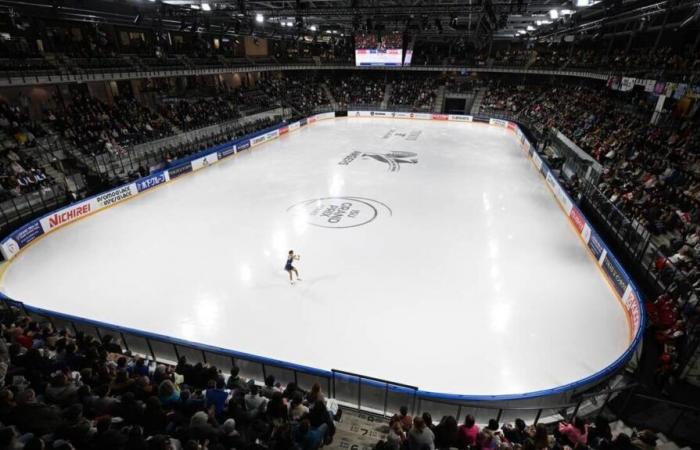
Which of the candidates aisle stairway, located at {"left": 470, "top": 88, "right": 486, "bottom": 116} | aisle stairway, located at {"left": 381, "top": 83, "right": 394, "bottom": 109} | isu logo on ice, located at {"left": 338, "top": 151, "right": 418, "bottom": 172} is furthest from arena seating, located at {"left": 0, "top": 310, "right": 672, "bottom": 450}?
aisle stairway, located at {"left": 381, "top": 83, "right": 394, "bottom": 109}

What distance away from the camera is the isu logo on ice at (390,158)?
76.4 ft

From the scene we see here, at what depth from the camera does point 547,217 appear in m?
15.5

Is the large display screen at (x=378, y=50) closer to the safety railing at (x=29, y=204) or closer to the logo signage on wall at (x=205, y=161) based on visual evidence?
the logo signage on wall at (x=205, y=161)

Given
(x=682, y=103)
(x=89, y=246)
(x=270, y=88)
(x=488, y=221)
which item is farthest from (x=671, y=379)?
(x=270, y=88)

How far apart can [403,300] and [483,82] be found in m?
43.1

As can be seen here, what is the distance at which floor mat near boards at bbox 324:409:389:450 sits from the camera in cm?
Result: 521

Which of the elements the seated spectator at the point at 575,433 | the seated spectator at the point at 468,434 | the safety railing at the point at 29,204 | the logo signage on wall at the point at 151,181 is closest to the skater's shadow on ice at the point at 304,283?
the seated spectator at the point at 468,434

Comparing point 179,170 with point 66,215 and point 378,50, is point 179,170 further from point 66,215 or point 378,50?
point 378,50

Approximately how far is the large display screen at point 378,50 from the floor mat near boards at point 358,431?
110 feet

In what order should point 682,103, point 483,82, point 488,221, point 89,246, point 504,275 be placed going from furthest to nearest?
point 483,82 < point 682,103 < point 488,221 < point 89,246 < point 504,275

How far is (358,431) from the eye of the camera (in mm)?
5617

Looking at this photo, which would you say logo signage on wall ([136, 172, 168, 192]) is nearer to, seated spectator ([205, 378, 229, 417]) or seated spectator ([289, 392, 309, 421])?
seated spectator ([205, 378, 229, 417])

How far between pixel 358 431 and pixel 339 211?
1092 centimetres

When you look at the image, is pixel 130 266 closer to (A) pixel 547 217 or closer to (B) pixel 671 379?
(B) pixel 671 379
